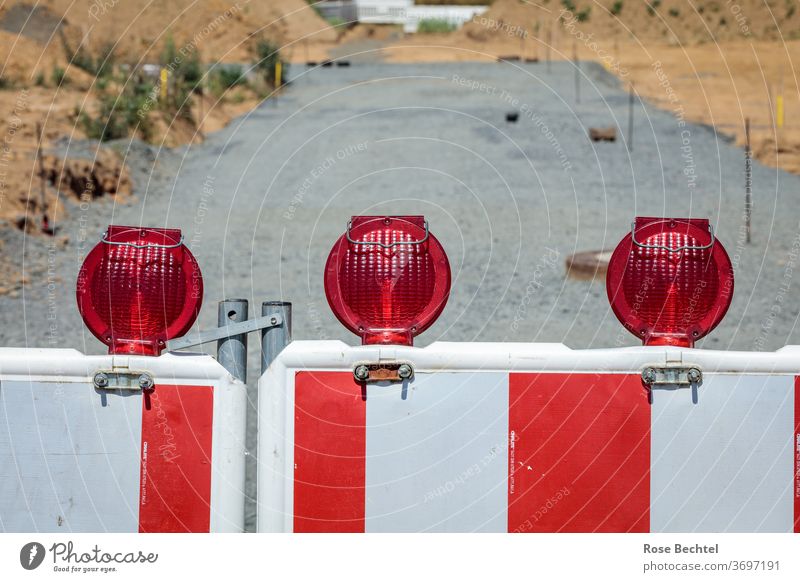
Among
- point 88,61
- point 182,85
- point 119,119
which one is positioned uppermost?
point 88,61

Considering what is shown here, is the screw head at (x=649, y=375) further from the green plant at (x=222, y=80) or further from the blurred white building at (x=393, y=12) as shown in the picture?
the blurred white building at (x=393, y=12)

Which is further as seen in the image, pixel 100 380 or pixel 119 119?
pixel 119 119

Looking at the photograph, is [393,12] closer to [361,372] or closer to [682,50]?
[682,50]

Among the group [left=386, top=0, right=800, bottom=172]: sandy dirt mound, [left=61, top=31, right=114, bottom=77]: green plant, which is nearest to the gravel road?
[left=386, top=0, right=800, bottom=172]: sandy dirt mound

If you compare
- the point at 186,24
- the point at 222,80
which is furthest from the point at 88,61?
the point at 186,24

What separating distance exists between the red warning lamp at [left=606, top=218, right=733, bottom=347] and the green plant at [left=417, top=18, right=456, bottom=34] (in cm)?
5654

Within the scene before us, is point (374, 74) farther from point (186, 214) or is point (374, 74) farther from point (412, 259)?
point (412, 259)

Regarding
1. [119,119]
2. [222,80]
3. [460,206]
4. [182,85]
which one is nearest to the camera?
[460,206]

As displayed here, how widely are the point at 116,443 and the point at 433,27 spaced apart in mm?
57890

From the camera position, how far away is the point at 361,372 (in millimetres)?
2168
